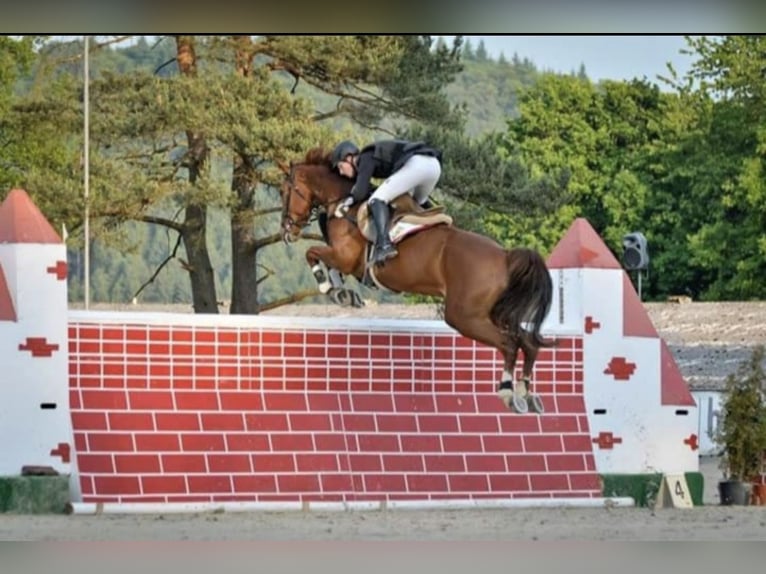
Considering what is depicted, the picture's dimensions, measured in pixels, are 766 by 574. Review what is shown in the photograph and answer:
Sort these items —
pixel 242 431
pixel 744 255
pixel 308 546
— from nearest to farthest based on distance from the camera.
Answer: pixel 308 546 < pixel 242 431 < pixel 744 255

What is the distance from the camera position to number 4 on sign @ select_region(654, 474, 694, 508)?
42.0 ft

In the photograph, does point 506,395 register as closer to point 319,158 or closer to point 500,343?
point 500,343

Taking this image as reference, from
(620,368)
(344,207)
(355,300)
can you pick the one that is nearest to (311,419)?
(355,300)

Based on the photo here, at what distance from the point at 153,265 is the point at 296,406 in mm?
4559

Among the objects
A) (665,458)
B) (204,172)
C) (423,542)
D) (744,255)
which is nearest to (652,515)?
(665,458)

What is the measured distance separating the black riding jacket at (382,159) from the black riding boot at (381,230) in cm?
19

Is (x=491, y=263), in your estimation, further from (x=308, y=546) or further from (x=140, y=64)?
(x=140, y=64)

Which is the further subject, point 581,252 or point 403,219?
point 581,252

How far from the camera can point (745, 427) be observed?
12953mm

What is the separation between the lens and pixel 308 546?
438 inches

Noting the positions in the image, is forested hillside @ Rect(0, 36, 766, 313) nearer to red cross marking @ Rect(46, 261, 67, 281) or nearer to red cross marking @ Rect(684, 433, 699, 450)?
red cross marking @ Rect(684, 433, 699, 450)

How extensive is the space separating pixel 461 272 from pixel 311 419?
3.97 feet

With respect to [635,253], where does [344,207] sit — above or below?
above

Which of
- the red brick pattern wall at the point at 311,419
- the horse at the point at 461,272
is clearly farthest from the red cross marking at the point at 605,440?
the horse at the point at 461,272
